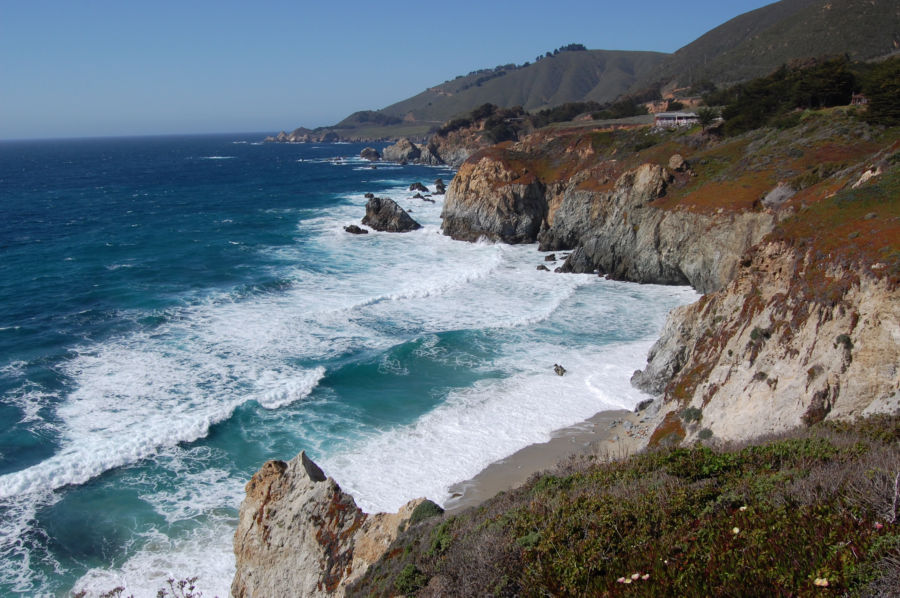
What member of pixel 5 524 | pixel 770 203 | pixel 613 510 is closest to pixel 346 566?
pixel 613 510

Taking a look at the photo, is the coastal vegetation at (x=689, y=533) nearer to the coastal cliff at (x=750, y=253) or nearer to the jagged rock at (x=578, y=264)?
the coastal cliff at (x=750, y=253)

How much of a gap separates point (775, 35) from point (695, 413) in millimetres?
120735

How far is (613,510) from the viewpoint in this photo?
26.3 ft

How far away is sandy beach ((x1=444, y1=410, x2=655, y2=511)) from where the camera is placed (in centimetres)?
1778

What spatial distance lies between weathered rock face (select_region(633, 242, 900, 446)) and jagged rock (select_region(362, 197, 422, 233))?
42.3 m

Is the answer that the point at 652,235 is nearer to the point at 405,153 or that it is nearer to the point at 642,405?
the point at 642,405

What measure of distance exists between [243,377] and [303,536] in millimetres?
16076

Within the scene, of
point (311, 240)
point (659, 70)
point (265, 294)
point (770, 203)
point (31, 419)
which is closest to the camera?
point (31, 419)

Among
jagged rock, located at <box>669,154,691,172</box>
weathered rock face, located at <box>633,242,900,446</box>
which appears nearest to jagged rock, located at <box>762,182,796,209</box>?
jagged rock, located at <box>669,154,691,172</box>

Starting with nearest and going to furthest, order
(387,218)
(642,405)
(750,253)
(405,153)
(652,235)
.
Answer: (750,253) < (642,405) < (652,235) < (387,218) < (405,153)

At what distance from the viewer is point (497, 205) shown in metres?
54.9

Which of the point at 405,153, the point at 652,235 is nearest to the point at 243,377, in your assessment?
the point at 652,235

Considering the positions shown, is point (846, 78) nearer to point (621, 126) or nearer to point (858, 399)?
point (621, 126)

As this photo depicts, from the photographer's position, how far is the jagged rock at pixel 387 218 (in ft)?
196
